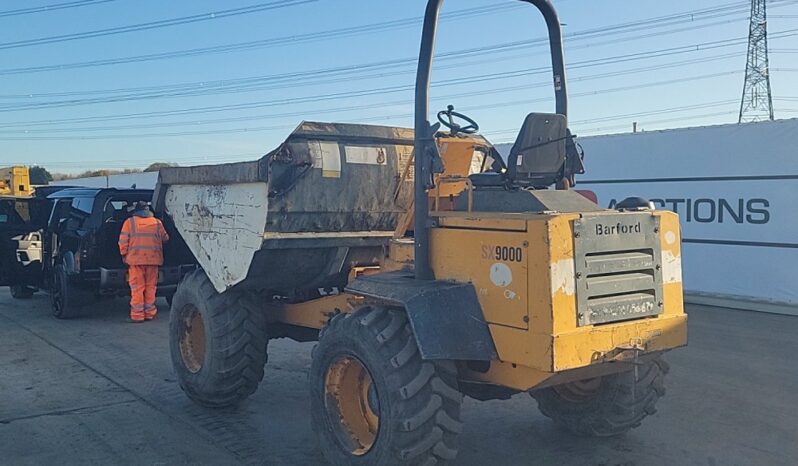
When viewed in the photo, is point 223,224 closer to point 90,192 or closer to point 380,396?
point 380,396

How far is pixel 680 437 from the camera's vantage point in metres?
5.56

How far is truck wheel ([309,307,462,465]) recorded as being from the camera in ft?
13.7

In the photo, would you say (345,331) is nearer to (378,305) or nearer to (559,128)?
(378,305)

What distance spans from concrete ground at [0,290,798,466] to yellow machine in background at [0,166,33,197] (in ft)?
35.4

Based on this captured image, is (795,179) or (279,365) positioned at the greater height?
(795,179)

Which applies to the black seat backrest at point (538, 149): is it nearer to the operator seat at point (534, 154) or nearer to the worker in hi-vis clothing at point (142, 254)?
the operator seat at point (534, 154)

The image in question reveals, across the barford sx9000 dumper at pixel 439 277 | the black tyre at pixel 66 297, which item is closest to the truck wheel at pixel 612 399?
the barford sx9000 dumper at pixel 439 277

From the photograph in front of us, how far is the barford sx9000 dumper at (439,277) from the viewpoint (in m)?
4.11

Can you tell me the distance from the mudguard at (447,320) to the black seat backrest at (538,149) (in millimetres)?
769

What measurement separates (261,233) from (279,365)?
2748 millimetres

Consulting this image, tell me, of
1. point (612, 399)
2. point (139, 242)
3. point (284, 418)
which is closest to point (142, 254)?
point (139, 242)

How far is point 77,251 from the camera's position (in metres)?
11.0

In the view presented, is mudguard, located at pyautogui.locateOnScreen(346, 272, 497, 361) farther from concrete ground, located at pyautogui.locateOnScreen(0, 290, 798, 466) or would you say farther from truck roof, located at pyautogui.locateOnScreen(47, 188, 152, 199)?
truck roof, located at pyautogui.locateOnScreen(47, 188, 152, 199)

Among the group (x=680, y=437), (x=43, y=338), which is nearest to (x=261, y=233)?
(x=680, y=437)
